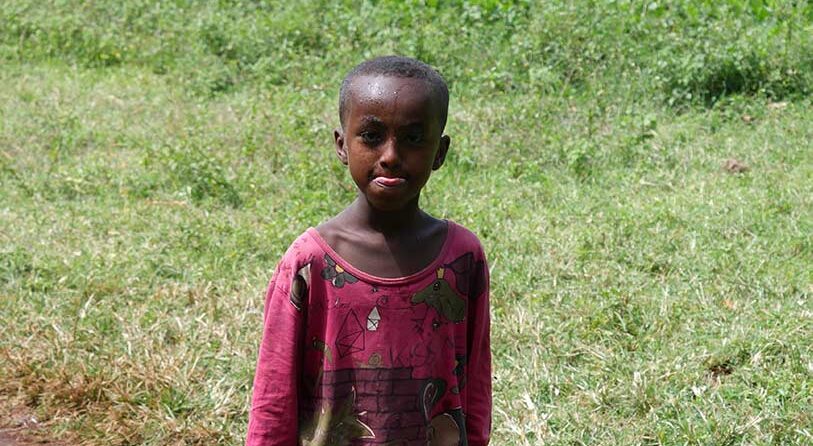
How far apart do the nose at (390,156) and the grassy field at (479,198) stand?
1.75m

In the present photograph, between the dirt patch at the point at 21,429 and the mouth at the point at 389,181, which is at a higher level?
the mouth at the point at 389,181

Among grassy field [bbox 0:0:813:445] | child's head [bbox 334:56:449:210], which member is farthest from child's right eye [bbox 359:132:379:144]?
grassy field [bbox 0:0:813:445]

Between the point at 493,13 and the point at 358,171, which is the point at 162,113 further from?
the point at 358,171

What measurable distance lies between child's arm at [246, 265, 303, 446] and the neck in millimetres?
179

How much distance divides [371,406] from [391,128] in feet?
1.82

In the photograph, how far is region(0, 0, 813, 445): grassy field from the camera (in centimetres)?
395

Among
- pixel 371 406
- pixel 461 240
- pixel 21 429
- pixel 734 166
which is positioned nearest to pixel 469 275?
pixel 461 240

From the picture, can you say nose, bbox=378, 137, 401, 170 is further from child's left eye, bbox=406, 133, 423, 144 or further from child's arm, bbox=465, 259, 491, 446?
child's arm, bbox=465, 259, 491, 446

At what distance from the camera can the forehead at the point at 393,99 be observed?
2.15 m

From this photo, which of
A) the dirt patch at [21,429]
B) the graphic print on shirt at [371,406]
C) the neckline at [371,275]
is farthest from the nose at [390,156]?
the dirt patch at [21,429]

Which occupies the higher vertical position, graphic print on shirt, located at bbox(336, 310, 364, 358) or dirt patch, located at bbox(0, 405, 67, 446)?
graphic print on shirt, located at bbox(336, 310, 364, 358)

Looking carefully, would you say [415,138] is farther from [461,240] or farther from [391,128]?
[461,240]

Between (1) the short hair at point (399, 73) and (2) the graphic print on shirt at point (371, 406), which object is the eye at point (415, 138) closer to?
(1) the short hair at point (399, 73)

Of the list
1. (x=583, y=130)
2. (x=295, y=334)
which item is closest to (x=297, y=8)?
(x=583, y=130)
